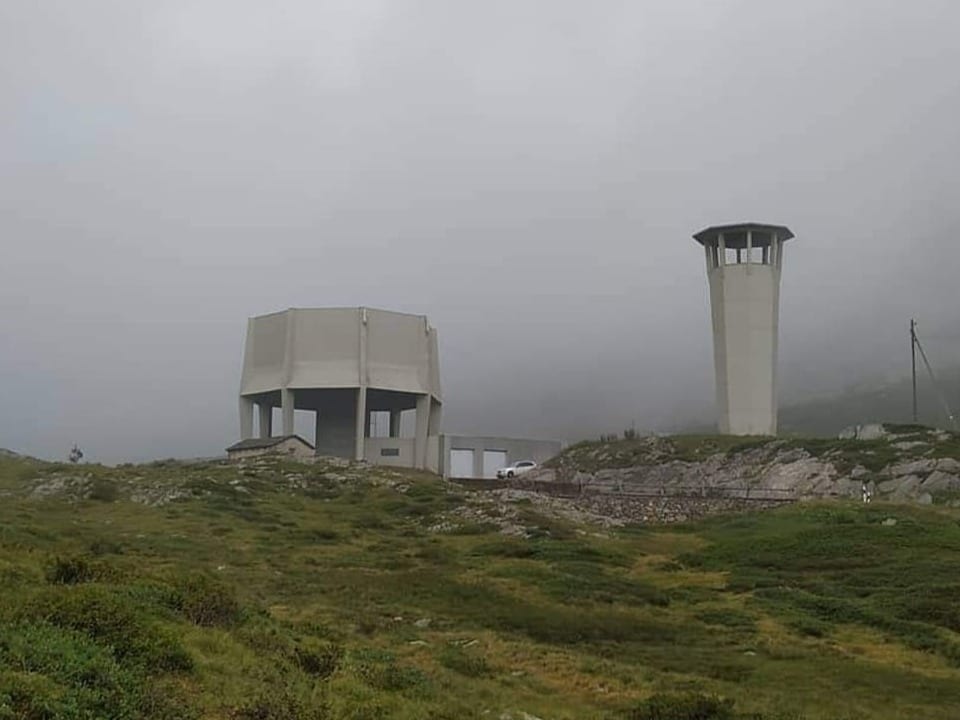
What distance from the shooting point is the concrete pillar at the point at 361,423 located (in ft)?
233

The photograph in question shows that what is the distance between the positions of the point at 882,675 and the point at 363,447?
5855 cm

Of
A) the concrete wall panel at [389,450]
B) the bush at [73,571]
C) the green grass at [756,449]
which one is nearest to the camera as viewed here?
the bush at [73,571]

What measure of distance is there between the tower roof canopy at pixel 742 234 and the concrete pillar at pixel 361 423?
1167 inches

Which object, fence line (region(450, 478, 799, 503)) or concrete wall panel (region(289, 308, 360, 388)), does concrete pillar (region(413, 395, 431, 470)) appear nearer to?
concrete wall panel (region(289, 308, 360, 388))

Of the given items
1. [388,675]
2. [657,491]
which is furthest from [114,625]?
[657,491]

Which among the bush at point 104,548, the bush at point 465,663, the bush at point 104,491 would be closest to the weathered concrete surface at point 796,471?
the bush at point 104,491

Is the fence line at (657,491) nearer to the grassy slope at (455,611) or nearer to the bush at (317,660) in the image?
the grassy slope at (455,611)

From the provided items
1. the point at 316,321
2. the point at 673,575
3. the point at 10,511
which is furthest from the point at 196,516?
the point at 316,321

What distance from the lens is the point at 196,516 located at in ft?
126

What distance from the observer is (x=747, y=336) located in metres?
76.4

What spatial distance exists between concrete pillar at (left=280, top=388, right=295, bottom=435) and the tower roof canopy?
34.1 m

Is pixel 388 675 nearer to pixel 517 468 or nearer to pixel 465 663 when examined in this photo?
pixel 465 663

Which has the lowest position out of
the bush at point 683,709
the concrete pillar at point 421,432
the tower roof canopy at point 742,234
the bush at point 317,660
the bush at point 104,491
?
the bush at point 683,709

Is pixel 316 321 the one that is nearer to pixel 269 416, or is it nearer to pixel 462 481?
pixel 269 416
